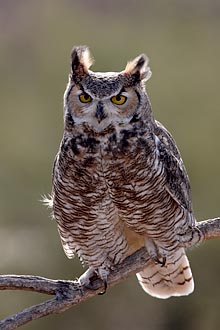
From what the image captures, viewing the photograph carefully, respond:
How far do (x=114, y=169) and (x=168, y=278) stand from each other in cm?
98

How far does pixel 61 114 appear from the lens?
1229 centimetres

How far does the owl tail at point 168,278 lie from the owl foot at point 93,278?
0.40 m

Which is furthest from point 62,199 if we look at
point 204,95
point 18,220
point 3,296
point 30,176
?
point 204,95

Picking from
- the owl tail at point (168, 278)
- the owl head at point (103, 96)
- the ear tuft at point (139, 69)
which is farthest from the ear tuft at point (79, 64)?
the owl tail at point (168, 278)

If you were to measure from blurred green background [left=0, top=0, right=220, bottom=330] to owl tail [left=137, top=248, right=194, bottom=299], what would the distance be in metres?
3.52

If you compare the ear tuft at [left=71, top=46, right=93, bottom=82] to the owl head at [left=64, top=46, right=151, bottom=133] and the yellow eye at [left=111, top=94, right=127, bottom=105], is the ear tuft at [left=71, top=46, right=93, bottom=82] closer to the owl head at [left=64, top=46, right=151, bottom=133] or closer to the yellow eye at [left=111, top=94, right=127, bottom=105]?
the owl head at [left=64, top=46, right=151, bottom=133]

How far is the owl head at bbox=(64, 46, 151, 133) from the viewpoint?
4.72m

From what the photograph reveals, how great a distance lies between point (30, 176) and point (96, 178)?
23.0 feet

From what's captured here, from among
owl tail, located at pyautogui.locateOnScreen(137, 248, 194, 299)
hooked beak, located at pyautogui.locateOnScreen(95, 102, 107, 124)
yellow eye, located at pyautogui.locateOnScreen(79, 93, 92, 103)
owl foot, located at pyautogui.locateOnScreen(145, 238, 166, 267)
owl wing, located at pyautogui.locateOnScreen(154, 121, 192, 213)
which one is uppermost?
yellow eye, located at pyautogui.locateOnScreen(79, 93, 92, 103)

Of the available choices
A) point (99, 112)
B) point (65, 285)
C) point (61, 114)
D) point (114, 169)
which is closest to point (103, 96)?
point (99, 112)

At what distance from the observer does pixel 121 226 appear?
515 centimetres

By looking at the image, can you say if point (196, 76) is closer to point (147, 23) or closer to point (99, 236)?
point (147, 23)

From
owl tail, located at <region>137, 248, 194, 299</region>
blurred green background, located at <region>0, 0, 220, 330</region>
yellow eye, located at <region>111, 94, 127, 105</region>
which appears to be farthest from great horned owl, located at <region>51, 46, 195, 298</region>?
blurred green background, located at <region>0, 0, 220, 330</region>

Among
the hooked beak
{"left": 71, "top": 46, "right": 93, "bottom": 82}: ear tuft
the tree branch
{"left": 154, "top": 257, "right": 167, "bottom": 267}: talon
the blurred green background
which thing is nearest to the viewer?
the tree branch
